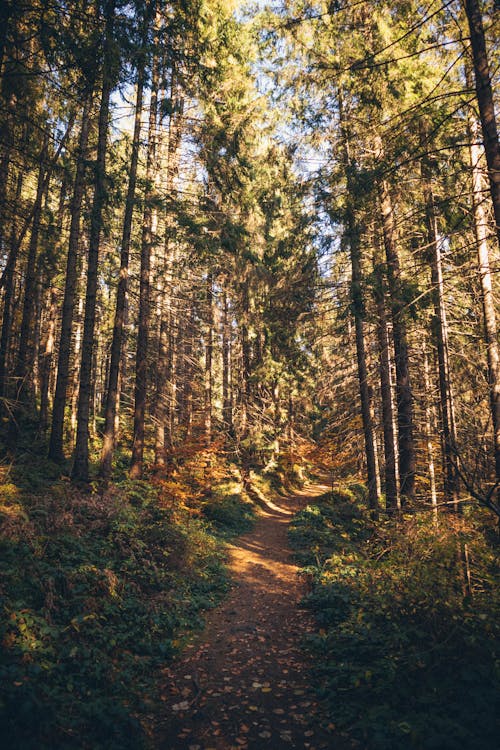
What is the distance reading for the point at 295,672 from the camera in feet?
18.4

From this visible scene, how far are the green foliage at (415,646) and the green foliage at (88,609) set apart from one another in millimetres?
2323

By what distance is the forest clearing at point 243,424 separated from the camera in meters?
4.53

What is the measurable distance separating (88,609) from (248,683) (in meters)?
2.45

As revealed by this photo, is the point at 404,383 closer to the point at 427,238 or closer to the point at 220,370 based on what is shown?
the point at 427,238

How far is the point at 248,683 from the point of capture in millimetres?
5406

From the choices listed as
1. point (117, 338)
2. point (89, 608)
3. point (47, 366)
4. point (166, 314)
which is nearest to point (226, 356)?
point (166, 314)

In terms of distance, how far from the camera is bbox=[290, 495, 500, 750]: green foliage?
3.79m

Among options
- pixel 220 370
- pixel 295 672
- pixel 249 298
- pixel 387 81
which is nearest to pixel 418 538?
pixel 295 672

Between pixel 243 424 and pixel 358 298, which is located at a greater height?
pixel 358 298

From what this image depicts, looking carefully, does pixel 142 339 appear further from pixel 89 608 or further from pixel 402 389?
pixel 89 608

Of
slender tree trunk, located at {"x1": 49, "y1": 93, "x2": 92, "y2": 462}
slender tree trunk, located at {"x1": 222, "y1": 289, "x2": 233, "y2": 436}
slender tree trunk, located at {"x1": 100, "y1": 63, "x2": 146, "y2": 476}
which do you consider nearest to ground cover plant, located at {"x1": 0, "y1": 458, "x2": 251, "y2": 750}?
slender tree trunk, located at {"x1": 100, "y1": 63, "x2": 146, "y2": 476}

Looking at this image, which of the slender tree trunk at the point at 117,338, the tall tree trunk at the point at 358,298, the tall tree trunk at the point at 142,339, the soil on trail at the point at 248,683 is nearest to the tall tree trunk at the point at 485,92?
the tall tree trunk at the point at 358,298

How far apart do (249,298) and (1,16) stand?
1365cm

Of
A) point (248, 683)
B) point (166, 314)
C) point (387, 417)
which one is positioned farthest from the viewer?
point (166, 314)
